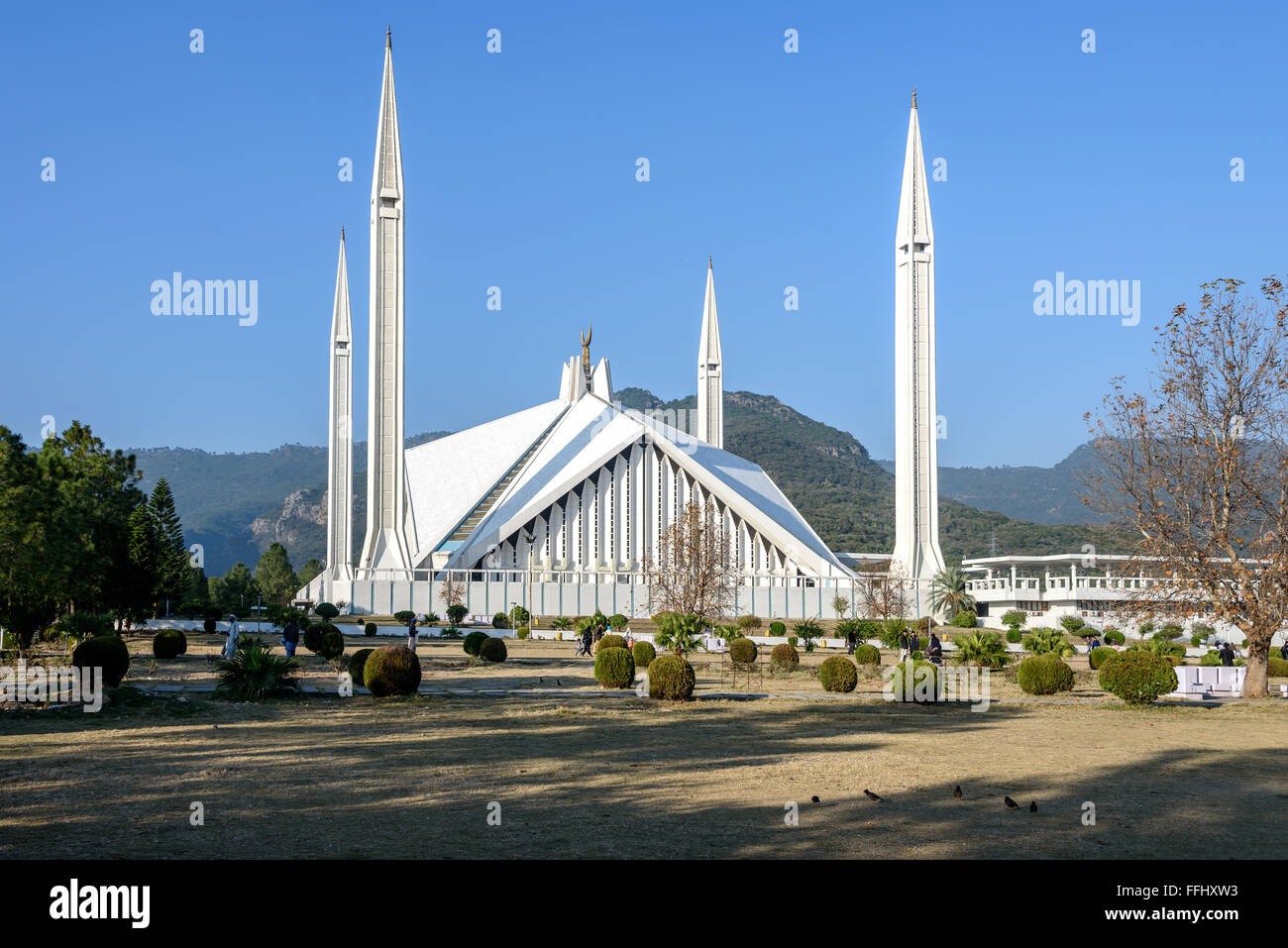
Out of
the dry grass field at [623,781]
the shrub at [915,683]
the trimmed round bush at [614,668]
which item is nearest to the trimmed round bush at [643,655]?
the trimmed round bush at [614,668]

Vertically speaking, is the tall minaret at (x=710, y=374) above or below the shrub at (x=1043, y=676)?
above

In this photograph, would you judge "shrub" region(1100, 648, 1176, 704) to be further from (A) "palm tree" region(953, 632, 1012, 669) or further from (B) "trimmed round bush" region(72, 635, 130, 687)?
(B) "trimmed round bush" region(72, 635, 130, 687)

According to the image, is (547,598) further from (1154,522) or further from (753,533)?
(1154,522)

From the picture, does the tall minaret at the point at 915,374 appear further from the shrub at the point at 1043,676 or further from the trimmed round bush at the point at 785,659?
the shrub at the point at 1043,676

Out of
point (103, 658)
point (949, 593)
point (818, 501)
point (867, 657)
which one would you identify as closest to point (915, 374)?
point (949, 593)
